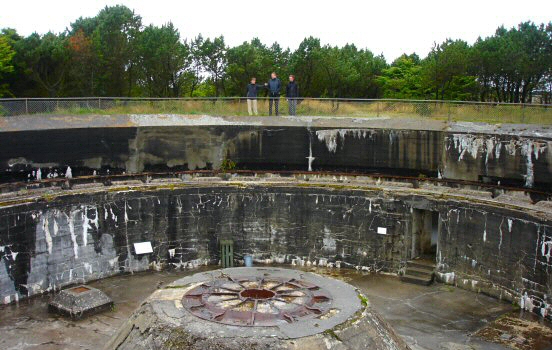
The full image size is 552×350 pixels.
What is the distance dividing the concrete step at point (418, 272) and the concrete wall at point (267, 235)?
11.6 inches

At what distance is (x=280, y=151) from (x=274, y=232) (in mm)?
2858

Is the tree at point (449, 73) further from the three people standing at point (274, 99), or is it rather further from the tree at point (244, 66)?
the three people standing at point (274, 99)

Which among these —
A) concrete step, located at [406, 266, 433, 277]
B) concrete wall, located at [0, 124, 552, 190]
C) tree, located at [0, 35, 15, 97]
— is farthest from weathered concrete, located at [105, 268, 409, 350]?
tree, located at [0, 35, 15, 97]

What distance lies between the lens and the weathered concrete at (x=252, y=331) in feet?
25.1

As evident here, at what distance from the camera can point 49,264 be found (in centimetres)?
1391

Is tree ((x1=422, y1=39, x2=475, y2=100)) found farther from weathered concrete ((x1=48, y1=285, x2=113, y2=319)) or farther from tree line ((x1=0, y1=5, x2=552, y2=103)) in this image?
weathered concrete ((x1=48, y1=285, x2=113, y2=319))

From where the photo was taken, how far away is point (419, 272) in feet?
48.9

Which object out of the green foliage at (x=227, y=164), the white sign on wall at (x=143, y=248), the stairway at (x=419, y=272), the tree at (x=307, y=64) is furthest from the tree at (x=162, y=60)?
the stairway at (x=419, y=272)

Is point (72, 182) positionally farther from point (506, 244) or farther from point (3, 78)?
point (506, 244)

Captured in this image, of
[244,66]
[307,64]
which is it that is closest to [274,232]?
[244,66]

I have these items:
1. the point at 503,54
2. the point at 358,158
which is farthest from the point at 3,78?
the point at 503,54

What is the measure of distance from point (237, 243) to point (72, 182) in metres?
4.83

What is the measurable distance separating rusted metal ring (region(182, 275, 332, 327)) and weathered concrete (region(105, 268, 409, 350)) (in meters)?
0.14

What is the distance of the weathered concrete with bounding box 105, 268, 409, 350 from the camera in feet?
25.1
